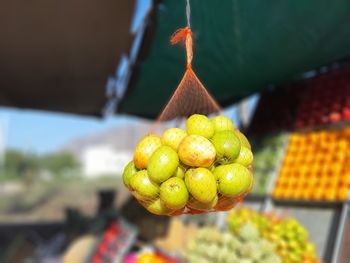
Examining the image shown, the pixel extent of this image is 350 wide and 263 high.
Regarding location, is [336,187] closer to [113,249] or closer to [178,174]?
[113,249]

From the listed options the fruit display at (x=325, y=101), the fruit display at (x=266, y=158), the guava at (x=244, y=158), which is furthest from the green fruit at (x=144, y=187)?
the fruit display at (x=325, y=101)

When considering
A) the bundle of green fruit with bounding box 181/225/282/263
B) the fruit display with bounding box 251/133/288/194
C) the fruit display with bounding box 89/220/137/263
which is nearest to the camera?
the bundle of green fruit with bounding box 181/225/282/263

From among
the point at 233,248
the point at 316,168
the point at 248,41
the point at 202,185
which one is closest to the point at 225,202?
the point at 202,185

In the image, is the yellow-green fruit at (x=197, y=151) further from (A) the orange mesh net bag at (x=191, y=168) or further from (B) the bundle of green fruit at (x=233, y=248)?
(B) the bundle of green fruit at (x=233, y=248)

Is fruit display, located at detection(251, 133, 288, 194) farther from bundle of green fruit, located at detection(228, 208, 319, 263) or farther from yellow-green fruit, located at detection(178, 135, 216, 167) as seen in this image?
yellow-green fruit, located at detection(178, 135, 216, 167)

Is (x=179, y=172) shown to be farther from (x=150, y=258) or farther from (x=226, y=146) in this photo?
(x=150, y=258)

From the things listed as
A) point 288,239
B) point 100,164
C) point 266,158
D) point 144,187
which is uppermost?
point 144,187

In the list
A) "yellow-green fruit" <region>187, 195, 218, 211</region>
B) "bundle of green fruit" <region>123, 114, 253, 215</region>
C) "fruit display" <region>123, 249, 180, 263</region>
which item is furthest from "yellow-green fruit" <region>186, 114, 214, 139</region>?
"fruit display" <region>123, 249, 180, 263</region>
